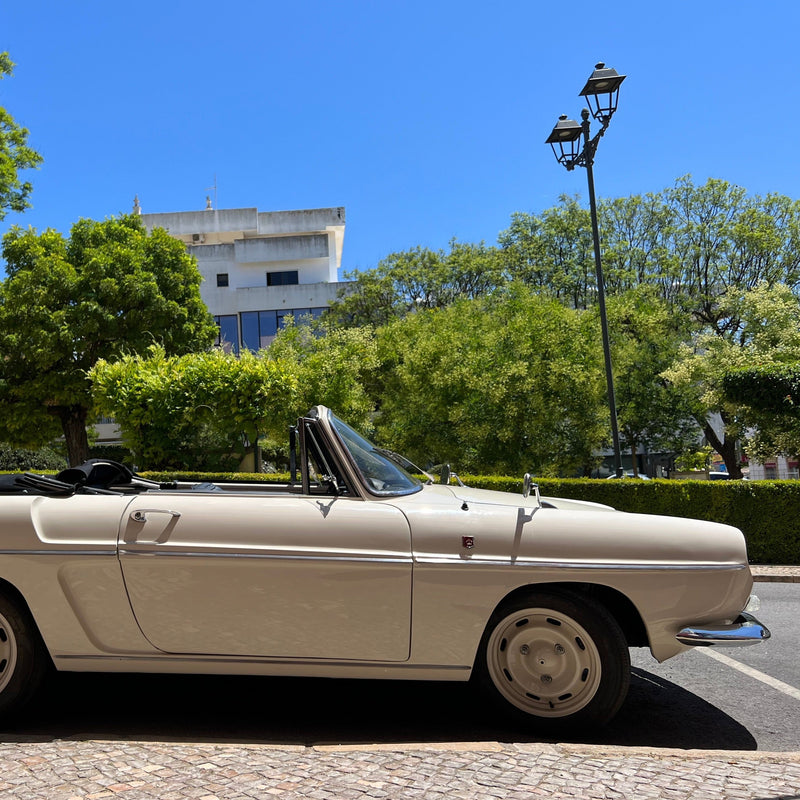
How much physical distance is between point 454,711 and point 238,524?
62.0 inches

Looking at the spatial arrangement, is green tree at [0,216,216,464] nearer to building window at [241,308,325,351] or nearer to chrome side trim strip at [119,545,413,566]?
building window at [241,308,325,351]

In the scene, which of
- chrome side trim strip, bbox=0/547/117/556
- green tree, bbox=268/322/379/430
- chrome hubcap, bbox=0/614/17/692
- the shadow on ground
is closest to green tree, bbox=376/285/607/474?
green tree, bbox=268/322/379/430

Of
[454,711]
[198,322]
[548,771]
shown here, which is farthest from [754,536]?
[198,322]

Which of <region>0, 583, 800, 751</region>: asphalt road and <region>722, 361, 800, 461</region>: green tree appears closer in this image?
<region>0, 583, 800, 751</region>: asphalt road

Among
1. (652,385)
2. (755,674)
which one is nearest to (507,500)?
(755,674)

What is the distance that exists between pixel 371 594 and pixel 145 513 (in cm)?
120

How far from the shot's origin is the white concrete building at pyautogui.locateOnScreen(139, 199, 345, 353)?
172ft

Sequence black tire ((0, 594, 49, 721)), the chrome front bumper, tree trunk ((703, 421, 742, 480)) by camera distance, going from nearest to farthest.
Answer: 1. the chrome front bumper
2. black tire ((0, 594, 49, 721))
3. tree trunk ((703, 421, 742, 480))

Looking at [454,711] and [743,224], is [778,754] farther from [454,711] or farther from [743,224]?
[743,224]

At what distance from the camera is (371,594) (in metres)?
3.82

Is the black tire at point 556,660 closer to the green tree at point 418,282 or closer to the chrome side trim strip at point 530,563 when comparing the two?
the chrome side trim strip at point 530,563

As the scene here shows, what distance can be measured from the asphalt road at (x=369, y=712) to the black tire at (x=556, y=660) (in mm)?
150

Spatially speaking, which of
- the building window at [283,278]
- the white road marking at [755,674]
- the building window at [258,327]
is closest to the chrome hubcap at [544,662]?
the white road marking at [755,674]

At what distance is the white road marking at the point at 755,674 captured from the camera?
4966mm
